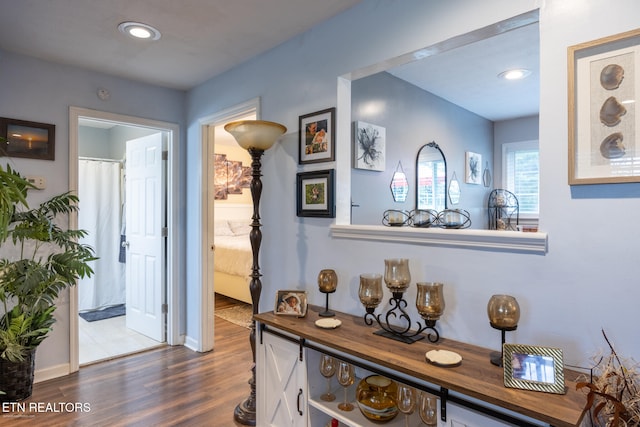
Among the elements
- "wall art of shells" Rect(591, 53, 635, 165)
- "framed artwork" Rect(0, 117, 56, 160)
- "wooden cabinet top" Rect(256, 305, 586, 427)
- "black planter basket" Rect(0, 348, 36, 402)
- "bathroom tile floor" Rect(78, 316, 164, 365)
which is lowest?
"bathroom tile floor" Rect(78, 316, 164, 365)

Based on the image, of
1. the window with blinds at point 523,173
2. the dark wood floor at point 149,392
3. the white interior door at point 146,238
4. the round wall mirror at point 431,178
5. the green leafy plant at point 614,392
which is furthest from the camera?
the window with blinds at point 523,173

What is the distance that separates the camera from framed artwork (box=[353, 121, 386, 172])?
272cm

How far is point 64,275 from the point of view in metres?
2.58

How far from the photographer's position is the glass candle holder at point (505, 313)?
1334 millimetres

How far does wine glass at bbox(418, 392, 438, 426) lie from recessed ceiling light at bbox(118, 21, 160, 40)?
2.50m

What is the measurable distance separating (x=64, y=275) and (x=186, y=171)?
1369 millimetres

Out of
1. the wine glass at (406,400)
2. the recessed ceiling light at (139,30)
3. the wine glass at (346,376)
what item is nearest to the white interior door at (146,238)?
the recessed ceiling light at (139,30)

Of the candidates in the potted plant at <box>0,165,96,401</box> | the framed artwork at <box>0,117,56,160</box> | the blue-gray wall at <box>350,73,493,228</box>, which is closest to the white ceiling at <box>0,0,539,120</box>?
the blue-gray wall at <box>350,73,493,228</box>

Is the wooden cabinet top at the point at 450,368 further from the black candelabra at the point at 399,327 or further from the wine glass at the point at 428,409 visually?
the wine glass at the point at 428,409

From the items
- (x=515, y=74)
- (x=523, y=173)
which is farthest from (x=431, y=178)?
(x=523, y=173)

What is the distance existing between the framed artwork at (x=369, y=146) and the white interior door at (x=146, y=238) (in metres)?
1.96

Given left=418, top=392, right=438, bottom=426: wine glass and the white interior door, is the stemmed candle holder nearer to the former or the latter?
left=418, top=392, right=438, bottom=426: wine glass

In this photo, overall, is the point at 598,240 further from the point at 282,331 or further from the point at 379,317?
the point at 282,331

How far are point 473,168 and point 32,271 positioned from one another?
4148mm
